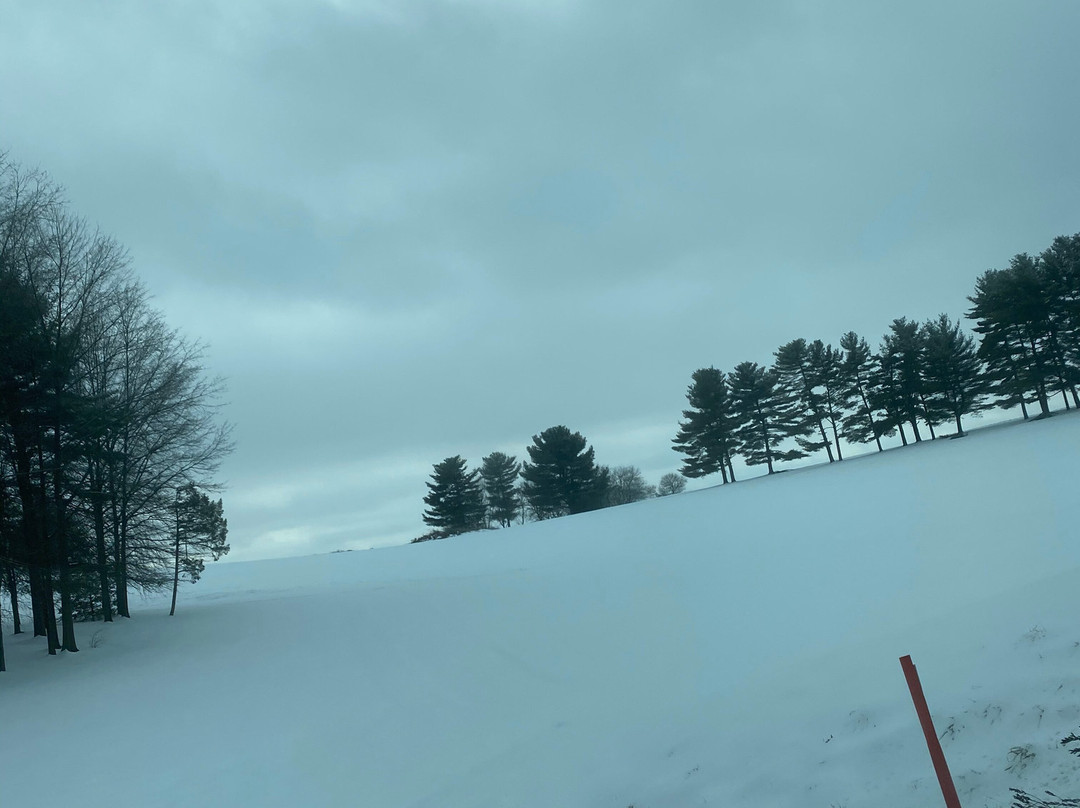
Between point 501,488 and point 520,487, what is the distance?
5.05 ft

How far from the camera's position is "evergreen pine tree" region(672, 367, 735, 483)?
4791 cm

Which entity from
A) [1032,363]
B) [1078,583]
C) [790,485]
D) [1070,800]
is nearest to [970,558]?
[1078,583]

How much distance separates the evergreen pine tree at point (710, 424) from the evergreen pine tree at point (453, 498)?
56.6ft

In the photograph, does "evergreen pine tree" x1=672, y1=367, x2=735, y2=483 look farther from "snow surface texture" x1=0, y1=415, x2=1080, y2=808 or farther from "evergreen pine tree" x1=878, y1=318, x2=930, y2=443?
"snow surface texture" x1=0, y1=415, x2=1080, y2=808

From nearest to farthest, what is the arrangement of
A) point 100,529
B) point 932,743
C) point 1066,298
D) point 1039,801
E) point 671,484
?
point 932,743
point 1039,801
point 100,529
point 1066,298
point 671,484

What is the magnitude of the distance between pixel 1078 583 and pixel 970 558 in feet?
12.1

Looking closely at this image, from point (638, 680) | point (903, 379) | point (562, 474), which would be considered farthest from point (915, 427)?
point (638, 680)

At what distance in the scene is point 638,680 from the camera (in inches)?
425

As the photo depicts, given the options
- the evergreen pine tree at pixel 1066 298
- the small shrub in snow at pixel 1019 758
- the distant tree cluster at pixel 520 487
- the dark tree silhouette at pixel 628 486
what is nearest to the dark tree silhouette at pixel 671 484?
the dark tree silhouette at pixel 628 486

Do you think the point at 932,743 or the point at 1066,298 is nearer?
the point at 932,743

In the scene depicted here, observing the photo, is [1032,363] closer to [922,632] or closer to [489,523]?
[922,632]

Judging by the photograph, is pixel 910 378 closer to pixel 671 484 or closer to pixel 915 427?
pixel 915 427

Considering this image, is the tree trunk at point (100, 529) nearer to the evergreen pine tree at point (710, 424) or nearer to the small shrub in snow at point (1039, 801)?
the small shrub in snow at point (1039, 801)

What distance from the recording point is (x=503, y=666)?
1284 cm
